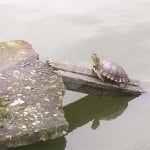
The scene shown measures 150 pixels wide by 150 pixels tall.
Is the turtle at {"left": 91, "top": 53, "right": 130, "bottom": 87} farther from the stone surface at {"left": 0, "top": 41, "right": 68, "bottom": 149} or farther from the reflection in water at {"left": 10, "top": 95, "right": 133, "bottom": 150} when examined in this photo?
the stone surface at {"left": 0, "top": 41, "right": 68, "bottom": 149}

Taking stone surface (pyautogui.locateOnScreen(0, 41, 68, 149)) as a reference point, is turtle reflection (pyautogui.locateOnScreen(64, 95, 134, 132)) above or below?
below

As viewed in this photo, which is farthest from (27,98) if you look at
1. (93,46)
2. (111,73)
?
(93,46)

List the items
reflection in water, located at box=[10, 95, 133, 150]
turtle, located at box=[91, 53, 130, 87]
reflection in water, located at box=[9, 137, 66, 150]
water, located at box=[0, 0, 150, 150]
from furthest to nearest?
1. turtle, located at box=[91, 53, 130, 87]
2. reflection in water, located at box=[10, 95, 133, 150]
3. water, located at box=[0, 0, 150, 150]
4. reflection in water, located at box=[9, 137, 66, 150]

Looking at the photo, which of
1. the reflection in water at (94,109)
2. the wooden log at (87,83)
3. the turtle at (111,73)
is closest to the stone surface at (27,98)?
the wooden log at (87,83)

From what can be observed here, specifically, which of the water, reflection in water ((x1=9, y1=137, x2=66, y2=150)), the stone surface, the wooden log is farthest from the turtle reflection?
the stone surface

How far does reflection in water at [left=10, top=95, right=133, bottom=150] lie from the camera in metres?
6.22

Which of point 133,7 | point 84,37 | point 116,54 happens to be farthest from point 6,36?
point 133,7

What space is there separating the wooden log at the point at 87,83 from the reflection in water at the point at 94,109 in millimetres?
117

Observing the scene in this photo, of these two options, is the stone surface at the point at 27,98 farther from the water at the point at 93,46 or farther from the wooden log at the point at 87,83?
the water at the point at 93,46

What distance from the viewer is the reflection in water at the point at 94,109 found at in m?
6.22

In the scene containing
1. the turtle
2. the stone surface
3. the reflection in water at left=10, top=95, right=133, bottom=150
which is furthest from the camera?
the turtle

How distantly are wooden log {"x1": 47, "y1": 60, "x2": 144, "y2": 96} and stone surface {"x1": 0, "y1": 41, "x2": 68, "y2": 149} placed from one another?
0.22m

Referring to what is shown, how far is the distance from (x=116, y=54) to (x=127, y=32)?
0.83 meters

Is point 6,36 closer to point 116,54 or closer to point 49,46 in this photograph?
point 49,46
